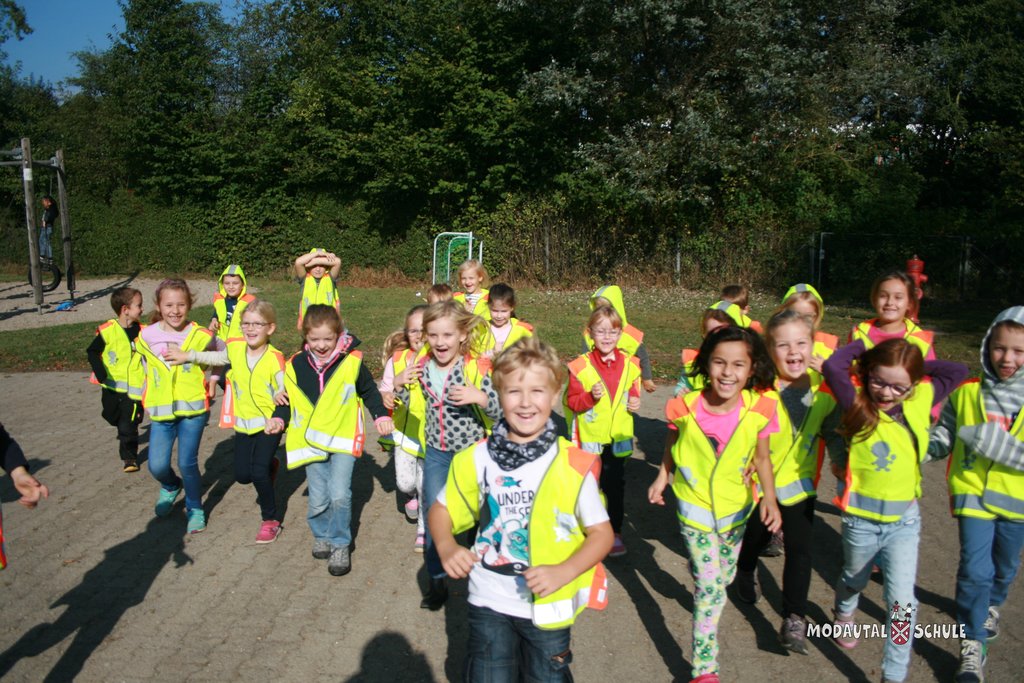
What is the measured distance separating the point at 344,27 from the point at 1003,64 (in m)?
26.1

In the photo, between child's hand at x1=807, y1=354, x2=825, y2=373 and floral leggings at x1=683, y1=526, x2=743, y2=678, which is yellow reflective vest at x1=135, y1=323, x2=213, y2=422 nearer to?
floral leggings at x1=683, y1=526, x2=743, y2=678

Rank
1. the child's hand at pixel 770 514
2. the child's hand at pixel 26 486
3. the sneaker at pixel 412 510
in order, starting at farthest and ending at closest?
the sneaker at pixel 412 510 → the child's hand at pixel 770 514 → the child's hand at pixel 26 486

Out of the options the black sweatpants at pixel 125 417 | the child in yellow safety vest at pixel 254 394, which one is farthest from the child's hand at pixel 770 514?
the black sweatpants at pixel 125 417

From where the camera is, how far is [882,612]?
15.3 feet

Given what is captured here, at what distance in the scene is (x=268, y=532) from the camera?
571cm

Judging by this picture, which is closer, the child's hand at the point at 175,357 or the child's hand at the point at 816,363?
the child's hand at the point at 816,363

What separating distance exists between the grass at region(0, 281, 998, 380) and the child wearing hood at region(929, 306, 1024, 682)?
733 centimetres

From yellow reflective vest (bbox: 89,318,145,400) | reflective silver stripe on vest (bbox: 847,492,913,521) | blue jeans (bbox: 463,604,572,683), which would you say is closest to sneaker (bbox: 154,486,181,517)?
yellow reflective vest (bbox: 89,318,145,400)

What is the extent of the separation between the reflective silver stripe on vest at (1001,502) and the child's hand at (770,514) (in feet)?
3.43

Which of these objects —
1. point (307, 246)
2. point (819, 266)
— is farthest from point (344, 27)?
point (819, 266)

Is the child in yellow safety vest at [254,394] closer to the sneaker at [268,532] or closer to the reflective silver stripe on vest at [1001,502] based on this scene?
the sneaker at [268,532]

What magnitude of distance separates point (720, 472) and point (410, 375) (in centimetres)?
194

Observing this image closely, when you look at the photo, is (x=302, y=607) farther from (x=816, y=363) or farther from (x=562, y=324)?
(x=562, y=324)

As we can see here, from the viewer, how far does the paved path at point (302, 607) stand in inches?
160
